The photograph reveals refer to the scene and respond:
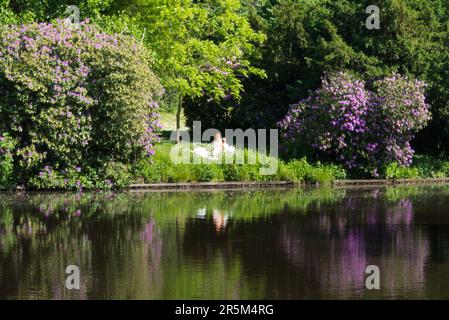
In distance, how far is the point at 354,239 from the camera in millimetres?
17625

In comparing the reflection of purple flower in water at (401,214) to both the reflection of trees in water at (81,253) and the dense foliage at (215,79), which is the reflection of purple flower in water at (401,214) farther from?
the dense foliage at (215,79)

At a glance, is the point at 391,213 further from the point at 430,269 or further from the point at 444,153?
the point at 444,153

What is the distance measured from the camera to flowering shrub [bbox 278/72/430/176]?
3303 centimetres

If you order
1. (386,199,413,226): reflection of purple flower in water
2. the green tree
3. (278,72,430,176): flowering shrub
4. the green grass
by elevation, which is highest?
the green tree

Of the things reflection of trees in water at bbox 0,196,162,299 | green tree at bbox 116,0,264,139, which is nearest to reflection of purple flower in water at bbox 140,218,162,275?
reflection of trees in water at bbox 0,196,162,299

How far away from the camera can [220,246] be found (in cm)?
1644

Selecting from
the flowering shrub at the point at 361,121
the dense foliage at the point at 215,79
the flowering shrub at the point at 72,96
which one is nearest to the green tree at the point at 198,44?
the dense foliage at the point at 215,79

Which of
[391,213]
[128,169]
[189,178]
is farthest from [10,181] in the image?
[391,213]

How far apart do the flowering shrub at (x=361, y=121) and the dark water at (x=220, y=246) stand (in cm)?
739

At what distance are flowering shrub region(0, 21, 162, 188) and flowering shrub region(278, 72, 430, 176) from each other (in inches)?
280

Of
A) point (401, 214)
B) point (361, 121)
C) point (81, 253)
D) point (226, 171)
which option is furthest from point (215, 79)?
point (81, 253)

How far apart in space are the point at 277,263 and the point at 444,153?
24.6 m

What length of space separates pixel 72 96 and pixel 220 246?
1143 cm

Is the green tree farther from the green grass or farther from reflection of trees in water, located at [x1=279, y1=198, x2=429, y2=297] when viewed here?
reflection of trees in water, located at [x1=279, y1=198, x2=429, y2=297]
